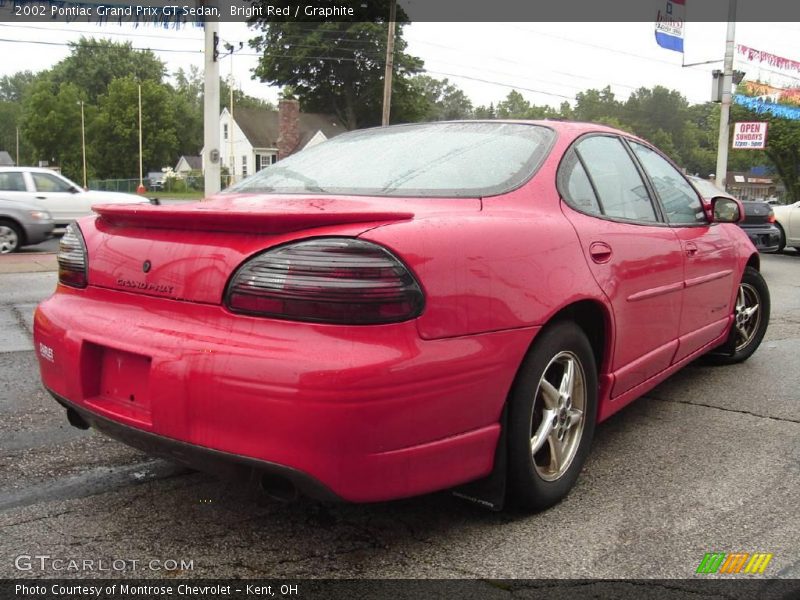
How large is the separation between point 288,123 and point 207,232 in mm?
49232

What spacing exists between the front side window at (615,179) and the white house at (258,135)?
50.8 m

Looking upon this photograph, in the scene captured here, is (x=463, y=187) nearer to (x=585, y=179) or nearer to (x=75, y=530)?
(x=585, y=179)

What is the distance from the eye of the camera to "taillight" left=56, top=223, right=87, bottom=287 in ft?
8.83

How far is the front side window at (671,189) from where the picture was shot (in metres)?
3.80

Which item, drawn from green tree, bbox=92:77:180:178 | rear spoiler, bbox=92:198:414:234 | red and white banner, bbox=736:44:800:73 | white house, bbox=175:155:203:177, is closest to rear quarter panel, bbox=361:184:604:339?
rear spoiler, bbox=92:198:414:234

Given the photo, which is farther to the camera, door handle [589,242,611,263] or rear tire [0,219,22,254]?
rear tire [0,219,22,254]

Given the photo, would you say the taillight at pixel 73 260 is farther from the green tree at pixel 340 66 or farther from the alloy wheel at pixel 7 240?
the green tree at pixel 340 66

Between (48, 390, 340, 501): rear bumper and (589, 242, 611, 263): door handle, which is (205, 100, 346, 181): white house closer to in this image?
(589, 242, 611, 263): door handle

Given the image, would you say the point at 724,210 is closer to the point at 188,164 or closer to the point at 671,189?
the point at 671,189

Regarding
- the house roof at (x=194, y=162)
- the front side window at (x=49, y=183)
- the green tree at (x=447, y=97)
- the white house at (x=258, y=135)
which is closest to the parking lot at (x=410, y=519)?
the front side window at (x=49, y=183)

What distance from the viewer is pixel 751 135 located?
24.4 m

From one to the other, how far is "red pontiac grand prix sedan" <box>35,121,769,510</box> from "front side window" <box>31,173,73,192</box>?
13.5 metres

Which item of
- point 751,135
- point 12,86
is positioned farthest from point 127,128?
point 12,86

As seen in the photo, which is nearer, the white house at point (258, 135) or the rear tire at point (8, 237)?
the rear tire at point (8, 237)
